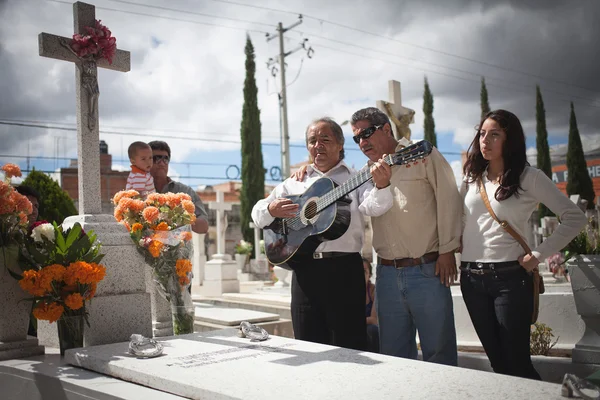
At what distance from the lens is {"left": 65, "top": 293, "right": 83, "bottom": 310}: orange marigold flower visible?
315cm

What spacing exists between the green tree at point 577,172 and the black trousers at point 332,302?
1082 inches

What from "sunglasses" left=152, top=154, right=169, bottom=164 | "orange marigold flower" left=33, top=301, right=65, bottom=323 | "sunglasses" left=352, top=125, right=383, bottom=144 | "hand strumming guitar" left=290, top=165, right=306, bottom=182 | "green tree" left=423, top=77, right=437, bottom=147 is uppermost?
"green tree" left=423, top=77, right=437, bottom=147

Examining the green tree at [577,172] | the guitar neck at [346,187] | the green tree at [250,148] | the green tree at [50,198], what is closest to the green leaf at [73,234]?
the guitar neck at [346,187]

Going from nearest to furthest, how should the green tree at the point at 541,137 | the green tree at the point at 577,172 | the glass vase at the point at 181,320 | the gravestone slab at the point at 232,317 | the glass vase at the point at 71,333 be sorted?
the glass vase at the point at 71,333
the glass vase at the point at 181,320
the gravestone slab at the point at 232,317
the green tree at the point at 577,172
the green tree at the point at 541,137

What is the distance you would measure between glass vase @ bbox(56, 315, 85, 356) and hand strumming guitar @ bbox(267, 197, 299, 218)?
4.36 ft

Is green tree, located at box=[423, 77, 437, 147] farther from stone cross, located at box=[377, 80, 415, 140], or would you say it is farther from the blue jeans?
the blue jeans

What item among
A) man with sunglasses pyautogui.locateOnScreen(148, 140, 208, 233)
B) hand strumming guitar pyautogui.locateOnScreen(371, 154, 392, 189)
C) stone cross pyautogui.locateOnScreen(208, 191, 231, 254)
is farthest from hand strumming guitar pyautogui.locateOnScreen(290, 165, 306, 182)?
stone cross pyautogui.locateOnScreen(208, 191, 231, 254)

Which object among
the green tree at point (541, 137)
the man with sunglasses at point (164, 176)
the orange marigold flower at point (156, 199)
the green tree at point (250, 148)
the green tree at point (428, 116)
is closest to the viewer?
the orange marigold flower at point (156, 199)

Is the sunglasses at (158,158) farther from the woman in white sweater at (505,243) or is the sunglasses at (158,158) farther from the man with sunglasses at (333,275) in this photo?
the woman in white sweater at (505,243)

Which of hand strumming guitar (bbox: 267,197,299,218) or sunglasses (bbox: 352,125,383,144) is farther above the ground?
sunglasses (bbox: 352,125,383,144)

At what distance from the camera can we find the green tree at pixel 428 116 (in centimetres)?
3290

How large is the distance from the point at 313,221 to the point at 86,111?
1757 mm

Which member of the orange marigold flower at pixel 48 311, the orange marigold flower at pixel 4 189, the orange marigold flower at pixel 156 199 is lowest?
the orange marigold flower at pixel 48 311

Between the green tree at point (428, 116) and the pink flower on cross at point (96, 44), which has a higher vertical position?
the green tree at point (428, 116)
